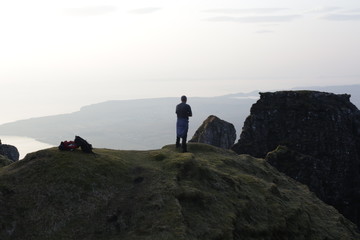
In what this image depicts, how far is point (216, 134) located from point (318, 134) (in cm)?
2944

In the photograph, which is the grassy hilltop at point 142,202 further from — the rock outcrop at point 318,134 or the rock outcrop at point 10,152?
the rock outcrop at point 10,152

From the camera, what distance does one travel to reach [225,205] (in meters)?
30.9

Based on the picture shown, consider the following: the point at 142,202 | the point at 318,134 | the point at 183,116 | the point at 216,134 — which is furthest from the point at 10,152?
the point at 142,202

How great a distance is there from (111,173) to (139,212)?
5444 millimetres

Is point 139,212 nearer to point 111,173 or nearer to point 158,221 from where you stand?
point 158,221

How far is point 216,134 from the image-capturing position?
373 ft

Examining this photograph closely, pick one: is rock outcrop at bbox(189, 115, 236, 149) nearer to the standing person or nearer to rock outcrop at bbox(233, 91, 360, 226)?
rock outcrop at bbox(233, 91, 360, 226)

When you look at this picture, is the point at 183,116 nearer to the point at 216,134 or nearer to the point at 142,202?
the point at 142,202

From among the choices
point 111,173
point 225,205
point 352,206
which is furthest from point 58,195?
point 352,206

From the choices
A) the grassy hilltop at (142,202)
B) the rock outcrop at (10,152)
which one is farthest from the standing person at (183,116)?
the rock outcrop at (10,152)

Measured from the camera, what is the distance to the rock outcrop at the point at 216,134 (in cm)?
11169

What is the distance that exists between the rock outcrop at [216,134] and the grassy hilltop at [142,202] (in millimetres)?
71652

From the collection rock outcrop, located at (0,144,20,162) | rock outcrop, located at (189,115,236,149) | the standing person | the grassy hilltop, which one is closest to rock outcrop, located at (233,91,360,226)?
rock outcrop, located at (189,115,236,149)

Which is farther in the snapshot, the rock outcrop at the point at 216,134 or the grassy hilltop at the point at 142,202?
the rock outcrop at the point at 216,134
